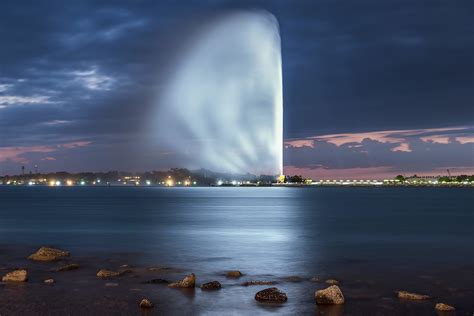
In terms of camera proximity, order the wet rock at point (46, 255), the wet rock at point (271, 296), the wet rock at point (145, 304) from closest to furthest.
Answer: the wet rock at point (145, 304) → the wet rock at point (271, 296) → the wet rock at point (46, 255)

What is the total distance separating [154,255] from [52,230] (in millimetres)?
23470

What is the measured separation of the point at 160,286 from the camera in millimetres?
21625

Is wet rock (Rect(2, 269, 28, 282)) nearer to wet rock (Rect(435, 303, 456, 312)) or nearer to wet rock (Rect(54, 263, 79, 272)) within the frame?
wet rock (Rect(54, 263, 79, 272))

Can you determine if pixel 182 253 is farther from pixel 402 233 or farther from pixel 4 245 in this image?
pixel 402 233

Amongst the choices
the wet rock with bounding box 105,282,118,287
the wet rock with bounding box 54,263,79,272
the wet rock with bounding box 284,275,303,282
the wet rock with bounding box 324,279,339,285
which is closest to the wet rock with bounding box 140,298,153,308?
the wet rock with bounding box 105,282,118,287

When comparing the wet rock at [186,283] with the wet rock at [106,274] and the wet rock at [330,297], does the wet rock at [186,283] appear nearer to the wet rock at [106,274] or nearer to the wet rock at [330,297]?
the wet rock at [106,274]

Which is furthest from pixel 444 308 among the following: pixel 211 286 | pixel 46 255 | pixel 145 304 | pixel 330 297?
pixel 46 255

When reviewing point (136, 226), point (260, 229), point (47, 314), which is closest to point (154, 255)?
point (47, 314)

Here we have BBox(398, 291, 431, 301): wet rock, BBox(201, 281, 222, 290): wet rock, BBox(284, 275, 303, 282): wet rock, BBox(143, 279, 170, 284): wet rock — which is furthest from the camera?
BBox(284, 275, 303, 282): wet rock

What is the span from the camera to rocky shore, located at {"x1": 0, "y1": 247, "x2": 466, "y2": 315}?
18625mm

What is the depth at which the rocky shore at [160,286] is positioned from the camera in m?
18.6

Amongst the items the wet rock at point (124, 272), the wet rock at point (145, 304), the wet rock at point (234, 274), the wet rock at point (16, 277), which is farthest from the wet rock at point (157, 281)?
the wet rock at point (16, 277)

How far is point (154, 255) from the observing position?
32.6 meters

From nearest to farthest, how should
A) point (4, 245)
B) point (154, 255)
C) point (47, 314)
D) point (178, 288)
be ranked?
point (47, 314), point (178, 288), point (154, 255), point (4, 245)
